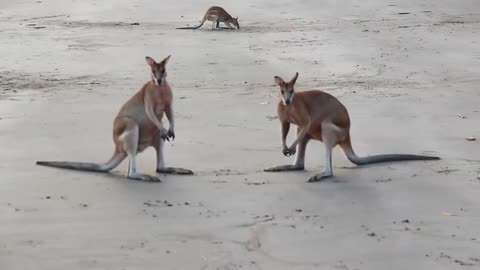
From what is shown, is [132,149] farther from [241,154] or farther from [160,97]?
→ [241,154]

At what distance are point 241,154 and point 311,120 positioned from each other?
84cm

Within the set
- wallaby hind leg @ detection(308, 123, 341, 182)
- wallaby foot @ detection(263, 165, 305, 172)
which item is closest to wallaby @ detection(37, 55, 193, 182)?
wallaby foot @ detection(263, 165, 305, 172)

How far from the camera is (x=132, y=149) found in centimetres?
652

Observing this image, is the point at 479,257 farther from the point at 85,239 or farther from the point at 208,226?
the point at 85,239

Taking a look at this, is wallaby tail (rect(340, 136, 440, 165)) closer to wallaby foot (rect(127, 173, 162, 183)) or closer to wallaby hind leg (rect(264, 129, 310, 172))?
wallaby hind leg (rect(264, 129, 310, 172))

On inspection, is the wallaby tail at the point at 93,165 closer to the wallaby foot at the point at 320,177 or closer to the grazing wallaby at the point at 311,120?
the grazing wallaby at the point at 311,120

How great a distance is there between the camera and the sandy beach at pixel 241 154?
517cm

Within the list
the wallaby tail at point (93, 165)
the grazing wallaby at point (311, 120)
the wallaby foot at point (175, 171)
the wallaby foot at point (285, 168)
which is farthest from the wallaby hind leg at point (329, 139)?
the wallaby tail at point (93, 165)

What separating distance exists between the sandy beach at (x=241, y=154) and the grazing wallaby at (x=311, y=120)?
16cm

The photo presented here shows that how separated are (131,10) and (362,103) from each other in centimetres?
883

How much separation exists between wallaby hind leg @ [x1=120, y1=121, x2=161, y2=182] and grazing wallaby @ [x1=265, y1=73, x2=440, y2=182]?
33.4 inches

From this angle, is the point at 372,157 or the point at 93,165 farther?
the point at 372,157

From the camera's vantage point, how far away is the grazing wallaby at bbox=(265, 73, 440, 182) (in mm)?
6531

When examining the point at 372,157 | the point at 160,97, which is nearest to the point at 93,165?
the point at 160,97
